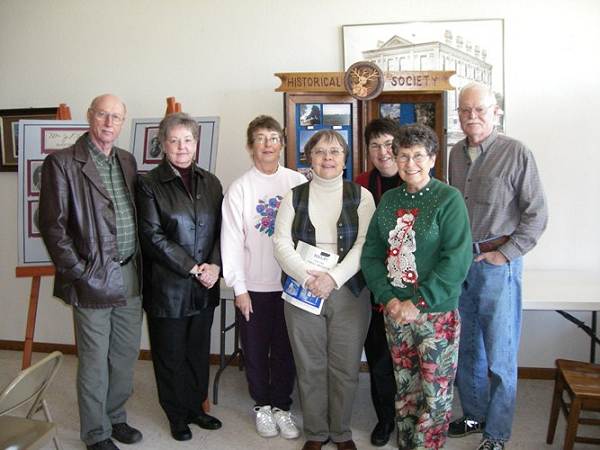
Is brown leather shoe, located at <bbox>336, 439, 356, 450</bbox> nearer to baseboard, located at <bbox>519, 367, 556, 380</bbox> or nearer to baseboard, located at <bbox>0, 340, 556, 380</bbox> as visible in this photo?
baseboard, located at <bbox>0, 340, 556, 380</bbox>

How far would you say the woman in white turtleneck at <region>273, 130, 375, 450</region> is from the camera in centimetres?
201

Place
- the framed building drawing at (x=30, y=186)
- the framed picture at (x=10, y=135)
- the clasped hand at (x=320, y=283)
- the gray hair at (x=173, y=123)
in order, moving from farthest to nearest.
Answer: the framed picture at (x=10, y=135) → the framed building drawing at (x=30, y=186) → the gray hair at (x=173, y=123) → the clasped hand at (x=320, y=283)

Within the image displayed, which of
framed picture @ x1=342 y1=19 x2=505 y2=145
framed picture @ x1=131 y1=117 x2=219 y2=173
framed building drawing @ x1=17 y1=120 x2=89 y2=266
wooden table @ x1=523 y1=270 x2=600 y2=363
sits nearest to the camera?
wooden table @ x1=523 y1=270 x2=600 y2=363

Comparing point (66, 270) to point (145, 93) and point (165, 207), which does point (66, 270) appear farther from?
point (145, 93)

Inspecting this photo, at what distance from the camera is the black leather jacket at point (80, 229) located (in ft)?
6.69

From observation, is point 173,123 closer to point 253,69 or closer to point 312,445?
point 253,69

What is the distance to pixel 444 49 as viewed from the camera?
3.04 m

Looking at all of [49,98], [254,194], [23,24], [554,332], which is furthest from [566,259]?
[23,24]

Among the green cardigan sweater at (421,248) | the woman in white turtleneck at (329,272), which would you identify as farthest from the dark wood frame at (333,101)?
the green cardigan sweater at (421,248)

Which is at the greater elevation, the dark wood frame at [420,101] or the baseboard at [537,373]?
the dark wood frame at [420,101]

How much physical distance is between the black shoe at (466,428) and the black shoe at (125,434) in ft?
4.89

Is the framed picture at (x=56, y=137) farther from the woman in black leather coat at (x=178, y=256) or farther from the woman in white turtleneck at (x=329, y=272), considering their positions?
the woman in white turtleneck at (x=329, y=272)

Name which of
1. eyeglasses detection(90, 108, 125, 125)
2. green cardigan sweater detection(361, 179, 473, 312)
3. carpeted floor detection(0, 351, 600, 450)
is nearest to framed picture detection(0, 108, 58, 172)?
carpeted floor detection(0, 351, 600, 450)

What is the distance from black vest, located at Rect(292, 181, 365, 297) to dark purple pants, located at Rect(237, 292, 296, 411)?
1.29 feet
